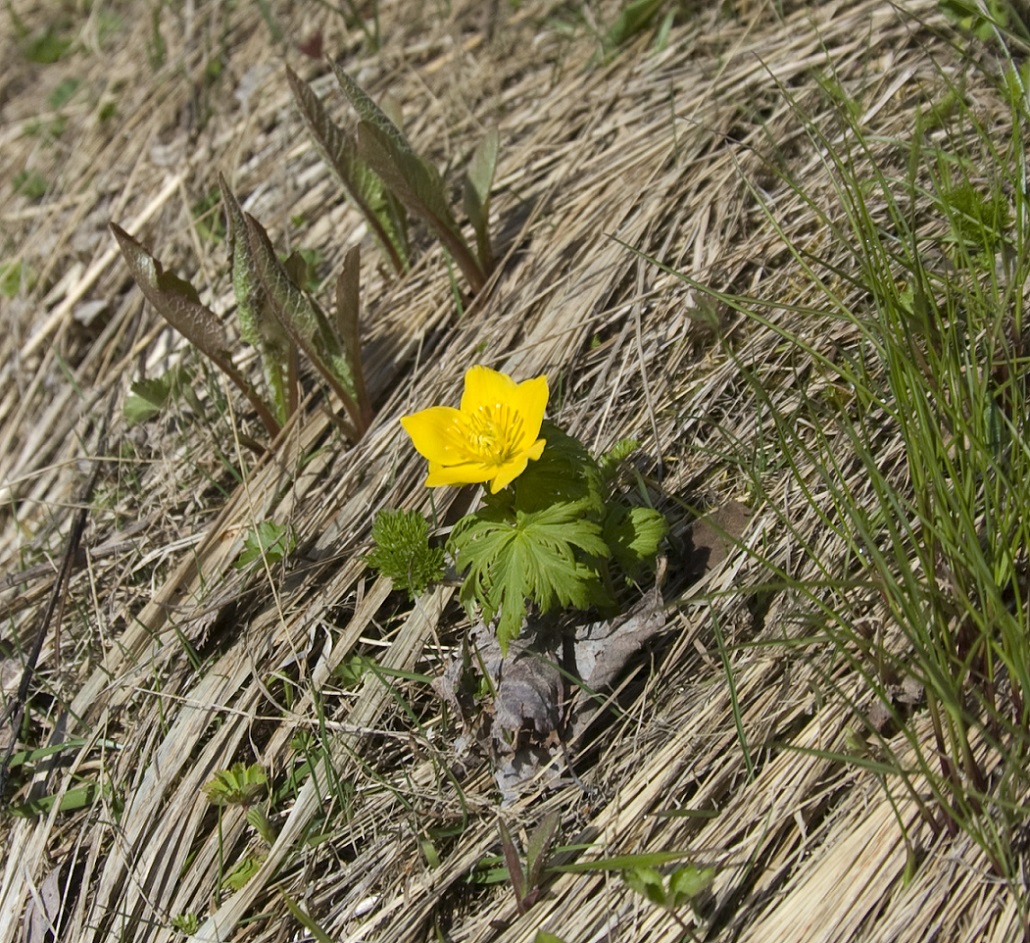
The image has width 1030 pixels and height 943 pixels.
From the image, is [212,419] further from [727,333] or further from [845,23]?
[845,23]

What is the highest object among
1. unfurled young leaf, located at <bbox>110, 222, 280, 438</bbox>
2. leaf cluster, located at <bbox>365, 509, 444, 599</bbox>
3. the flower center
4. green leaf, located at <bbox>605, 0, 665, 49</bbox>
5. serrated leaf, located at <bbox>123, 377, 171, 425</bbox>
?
unfurled young leaf, located at <bbox>110, 222, 280, 438</bbox>

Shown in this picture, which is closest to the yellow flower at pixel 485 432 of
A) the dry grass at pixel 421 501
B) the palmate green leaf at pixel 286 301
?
the dry grass at pixel 421 501

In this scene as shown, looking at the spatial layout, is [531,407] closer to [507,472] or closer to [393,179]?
[507,472]

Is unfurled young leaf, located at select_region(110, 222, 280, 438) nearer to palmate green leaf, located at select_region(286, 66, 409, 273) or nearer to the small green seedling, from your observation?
palmate green leaf, located at select_region(286, 66, 409, 273)

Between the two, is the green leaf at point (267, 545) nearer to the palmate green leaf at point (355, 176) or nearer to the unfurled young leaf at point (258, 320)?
the unfurled young leaf at point (258, 320)

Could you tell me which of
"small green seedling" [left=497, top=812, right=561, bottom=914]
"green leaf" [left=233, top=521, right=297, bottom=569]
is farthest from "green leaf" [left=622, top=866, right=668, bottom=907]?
"green leaf" [left=233, top=521, right=297, bottom=569]

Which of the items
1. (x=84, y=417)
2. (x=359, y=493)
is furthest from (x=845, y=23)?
(x=84, y=417)
